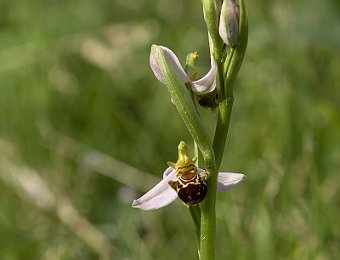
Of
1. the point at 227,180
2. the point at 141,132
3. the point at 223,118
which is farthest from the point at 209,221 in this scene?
the point at 141,132

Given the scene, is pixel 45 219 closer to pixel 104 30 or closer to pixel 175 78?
pixel 175 78

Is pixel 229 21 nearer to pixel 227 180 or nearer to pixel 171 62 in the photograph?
pixel 171 62

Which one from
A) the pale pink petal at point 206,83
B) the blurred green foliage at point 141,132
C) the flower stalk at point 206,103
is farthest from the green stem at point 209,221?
the blurred green foliage at point 141,132

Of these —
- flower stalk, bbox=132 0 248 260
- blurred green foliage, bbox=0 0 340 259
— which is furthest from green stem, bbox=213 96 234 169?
blurred green foliage, bbox=0 0 340 259

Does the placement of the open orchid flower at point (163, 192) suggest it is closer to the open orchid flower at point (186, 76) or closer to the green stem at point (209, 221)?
the green stem at point (209, 221)

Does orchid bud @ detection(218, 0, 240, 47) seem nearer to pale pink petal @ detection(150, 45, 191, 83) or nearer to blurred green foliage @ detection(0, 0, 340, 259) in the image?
pale pink petal @ detection(150, 45, 191, 83)

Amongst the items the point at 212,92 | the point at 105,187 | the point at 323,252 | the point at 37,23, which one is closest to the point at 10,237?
the point at 105,187
